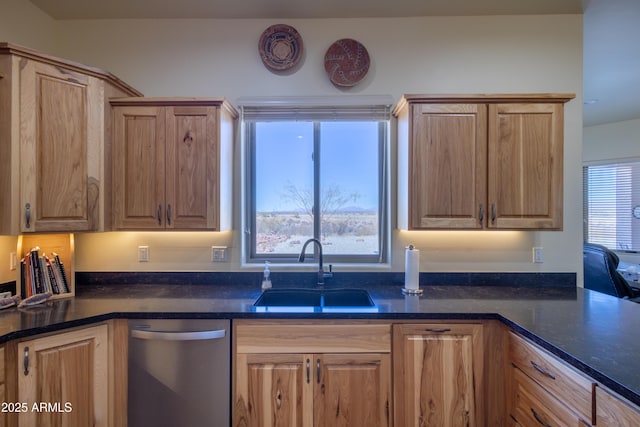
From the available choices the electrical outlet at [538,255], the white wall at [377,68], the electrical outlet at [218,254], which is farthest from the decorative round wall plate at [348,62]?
the electrical outlet at [538,255]

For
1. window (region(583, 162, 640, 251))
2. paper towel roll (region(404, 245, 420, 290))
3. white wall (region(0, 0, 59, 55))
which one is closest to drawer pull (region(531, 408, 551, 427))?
paper towel roll (region(404, 245, 420, 290))

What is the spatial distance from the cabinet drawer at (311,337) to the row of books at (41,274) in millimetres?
1157

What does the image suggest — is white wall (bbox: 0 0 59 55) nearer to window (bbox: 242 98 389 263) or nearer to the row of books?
the row of books

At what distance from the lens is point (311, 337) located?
1562 millimetres

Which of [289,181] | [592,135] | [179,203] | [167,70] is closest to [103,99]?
[167,70]

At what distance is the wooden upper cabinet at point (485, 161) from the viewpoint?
73.5 inches

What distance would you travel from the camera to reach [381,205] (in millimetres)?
2262

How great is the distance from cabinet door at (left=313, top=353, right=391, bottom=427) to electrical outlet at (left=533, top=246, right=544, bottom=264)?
1355 mm

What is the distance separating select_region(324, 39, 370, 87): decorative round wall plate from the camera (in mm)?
2164

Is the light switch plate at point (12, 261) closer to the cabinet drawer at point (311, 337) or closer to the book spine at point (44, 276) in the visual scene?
the book spine at point (44, 276)

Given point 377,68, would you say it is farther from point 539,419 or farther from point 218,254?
point 539,419

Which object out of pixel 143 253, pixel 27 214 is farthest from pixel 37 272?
pixel 143 253

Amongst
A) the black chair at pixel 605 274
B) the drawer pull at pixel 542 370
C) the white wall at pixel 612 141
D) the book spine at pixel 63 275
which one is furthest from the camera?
the white wall at pixel 612 141

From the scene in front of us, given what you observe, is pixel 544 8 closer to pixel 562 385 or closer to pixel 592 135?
pixel 562 385
